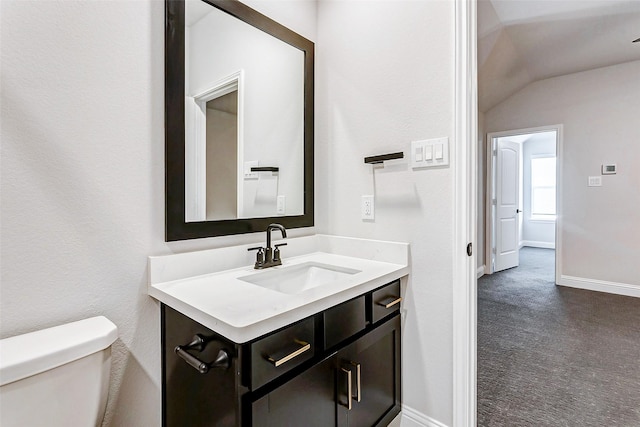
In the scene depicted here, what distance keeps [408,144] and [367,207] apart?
15.0 inches

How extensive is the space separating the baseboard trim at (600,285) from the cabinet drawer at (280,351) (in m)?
4.36

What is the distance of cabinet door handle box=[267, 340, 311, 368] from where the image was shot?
0.87m

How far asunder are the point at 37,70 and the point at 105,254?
61 cm

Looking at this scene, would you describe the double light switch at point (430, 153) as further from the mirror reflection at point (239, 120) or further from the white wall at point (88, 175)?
the white wall at point (88, 175)

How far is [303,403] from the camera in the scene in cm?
96

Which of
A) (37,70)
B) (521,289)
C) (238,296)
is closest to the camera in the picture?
(37,70)

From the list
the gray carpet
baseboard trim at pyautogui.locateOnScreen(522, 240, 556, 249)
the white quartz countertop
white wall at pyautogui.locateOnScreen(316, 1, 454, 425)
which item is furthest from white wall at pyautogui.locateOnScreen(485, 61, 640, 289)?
the white quartz countertop

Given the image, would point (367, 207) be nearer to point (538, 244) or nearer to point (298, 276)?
point (298, 276)

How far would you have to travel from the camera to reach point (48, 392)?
792 mm

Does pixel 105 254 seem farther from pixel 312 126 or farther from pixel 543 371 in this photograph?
pixel 543 371

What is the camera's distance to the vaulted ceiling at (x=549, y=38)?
2.59m

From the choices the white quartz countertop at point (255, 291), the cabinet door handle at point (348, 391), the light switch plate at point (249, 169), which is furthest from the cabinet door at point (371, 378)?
the light switch plate at point (249, 169)

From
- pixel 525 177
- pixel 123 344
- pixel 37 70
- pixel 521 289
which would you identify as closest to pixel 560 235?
pixel 521 289

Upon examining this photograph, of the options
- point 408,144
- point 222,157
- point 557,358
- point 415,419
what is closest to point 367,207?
point 408,144
